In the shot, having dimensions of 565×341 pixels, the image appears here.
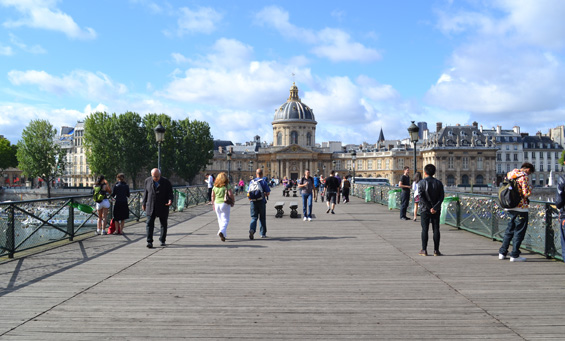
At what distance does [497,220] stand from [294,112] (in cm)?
10961

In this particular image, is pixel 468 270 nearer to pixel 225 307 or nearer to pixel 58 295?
pixel 225 307

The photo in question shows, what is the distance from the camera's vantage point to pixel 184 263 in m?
9.29

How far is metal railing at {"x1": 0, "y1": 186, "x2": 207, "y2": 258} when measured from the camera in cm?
982

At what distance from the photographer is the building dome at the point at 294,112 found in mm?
120750

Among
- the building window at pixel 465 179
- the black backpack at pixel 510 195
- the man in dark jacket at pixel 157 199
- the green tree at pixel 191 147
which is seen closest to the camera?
the black backpack at pixel 510 195

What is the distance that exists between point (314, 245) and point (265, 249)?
4.08 ft

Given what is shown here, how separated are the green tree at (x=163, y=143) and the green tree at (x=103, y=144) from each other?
4.63 metres

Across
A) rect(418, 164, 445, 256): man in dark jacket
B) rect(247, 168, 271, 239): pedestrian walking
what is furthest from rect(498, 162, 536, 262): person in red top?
rect(247, 168, 271, 239): pedestrian walking

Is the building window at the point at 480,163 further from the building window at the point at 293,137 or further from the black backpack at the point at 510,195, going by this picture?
the black backpack at the point at 510,195

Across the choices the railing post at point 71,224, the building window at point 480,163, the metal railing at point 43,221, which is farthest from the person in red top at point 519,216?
the building window at point 480,163

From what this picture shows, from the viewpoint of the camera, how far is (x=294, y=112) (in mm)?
120750

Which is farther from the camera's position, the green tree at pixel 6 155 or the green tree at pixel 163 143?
the green tree at pixel 6 155

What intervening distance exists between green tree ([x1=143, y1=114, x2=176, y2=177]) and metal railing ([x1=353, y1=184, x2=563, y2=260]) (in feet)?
198

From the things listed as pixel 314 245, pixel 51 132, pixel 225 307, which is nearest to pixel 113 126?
pixel 51 132
